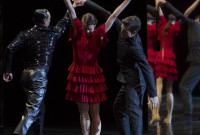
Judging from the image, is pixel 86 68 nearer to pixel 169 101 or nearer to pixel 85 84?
pixel 85 84

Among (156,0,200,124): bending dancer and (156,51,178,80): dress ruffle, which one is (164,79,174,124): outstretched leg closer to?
(156,51,178,80): dress ruffle

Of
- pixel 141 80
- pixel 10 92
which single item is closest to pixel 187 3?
pixel 141 80

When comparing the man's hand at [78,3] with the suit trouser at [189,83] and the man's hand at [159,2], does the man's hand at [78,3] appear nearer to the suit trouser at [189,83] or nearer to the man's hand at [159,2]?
the man's hand at [159,2]

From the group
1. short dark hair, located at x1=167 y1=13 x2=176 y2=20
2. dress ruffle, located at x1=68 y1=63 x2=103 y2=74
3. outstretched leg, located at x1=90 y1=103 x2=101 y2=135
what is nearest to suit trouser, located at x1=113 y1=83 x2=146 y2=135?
outstretched leg, located at x1=90 y1=103 x2=101 y2=135

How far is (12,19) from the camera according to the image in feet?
21.5

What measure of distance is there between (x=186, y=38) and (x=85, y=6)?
5.10 ft

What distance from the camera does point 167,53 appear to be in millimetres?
6496

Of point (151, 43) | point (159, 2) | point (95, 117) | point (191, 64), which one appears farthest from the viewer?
point (191, 64)

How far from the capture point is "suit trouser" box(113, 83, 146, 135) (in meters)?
5.00

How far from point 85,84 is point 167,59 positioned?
1696 mm

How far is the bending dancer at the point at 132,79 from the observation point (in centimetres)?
494

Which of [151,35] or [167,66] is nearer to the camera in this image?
[151,35]

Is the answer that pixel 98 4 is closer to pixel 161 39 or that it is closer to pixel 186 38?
pixel 161 39

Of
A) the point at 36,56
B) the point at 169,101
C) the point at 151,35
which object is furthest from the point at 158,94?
the point at 36,56
